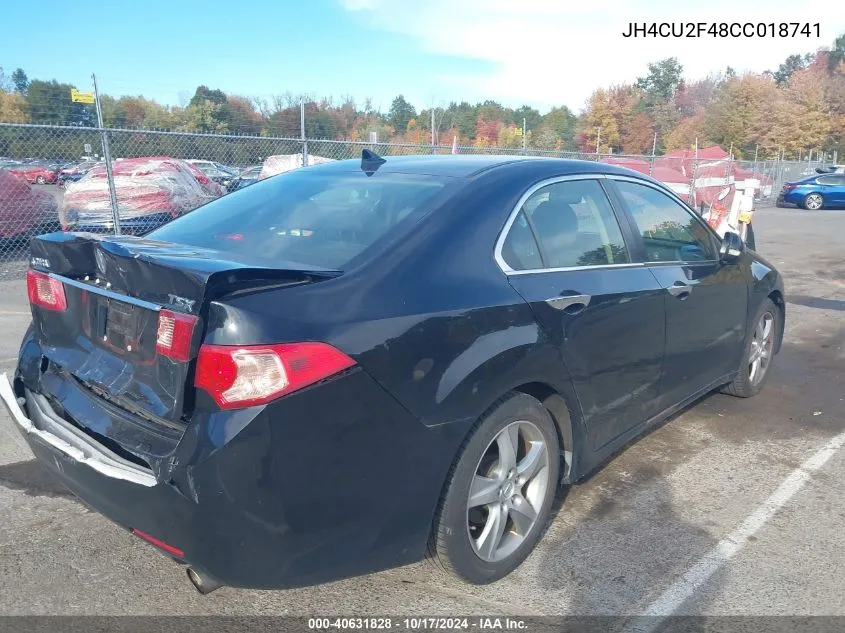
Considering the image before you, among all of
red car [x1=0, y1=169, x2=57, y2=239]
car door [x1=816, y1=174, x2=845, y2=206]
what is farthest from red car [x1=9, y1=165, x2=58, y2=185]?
car door [x1=816, y1=174, x2=845, y2=206]

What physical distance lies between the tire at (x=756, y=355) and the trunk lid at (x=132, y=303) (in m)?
3.51

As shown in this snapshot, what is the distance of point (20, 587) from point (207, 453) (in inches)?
52.5

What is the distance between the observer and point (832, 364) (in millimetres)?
5910

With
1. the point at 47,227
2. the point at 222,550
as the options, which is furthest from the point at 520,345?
the point at 47,227

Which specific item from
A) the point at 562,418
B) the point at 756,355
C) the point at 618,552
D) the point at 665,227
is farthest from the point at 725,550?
the point at 756,355

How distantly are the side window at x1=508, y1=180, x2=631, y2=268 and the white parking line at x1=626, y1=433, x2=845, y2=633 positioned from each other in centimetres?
137

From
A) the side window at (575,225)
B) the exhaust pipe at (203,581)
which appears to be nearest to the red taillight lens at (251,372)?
the exhaust pipe at (203,581)

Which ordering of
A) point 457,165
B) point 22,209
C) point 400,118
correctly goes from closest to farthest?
point 457,165
point 22,209
point 400,118

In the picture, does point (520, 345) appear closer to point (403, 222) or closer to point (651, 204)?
point (403, 222)

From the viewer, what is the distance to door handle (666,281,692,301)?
356cm

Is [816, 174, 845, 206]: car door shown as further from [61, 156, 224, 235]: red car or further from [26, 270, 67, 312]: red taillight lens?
[26, 270, 67, 312]: red taillight lens

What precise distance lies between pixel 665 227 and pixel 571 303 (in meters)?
1.31

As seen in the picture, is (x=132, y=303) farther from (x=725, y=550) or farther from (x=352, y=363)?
(x=725, y=550)

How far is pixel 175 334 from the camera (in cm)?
207
